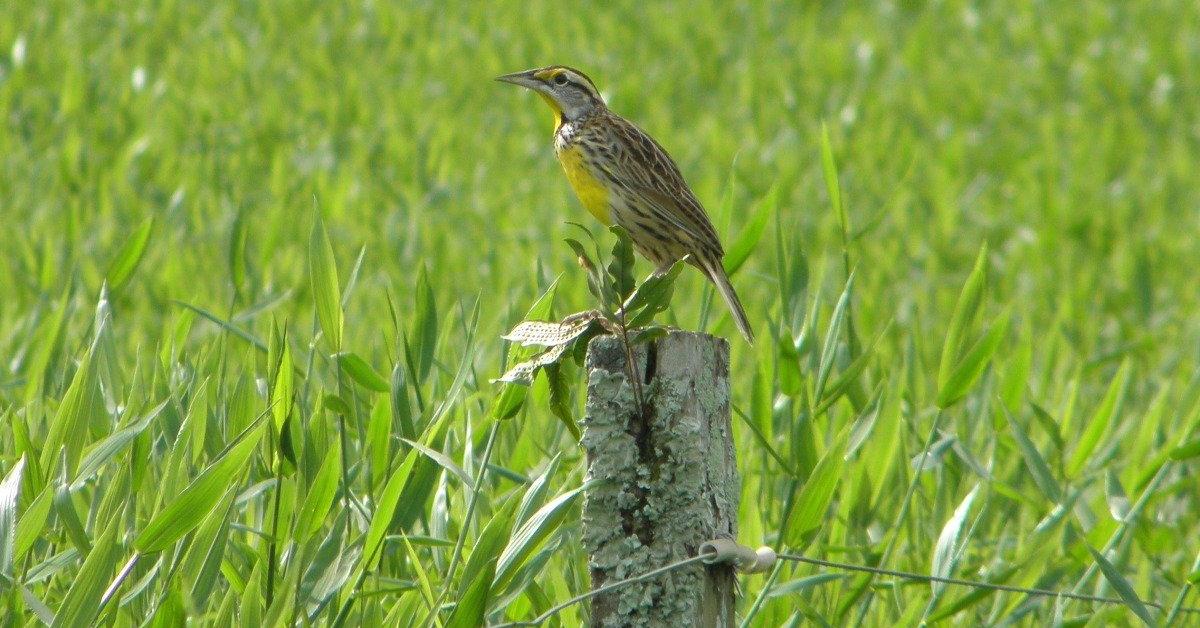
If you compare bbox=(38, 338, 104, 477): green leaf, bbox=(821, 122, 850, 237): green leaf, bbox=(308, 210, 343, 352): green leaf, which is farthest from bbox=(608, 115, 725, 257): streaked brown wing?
bbox=(38, 338, 104, 477): green leaf

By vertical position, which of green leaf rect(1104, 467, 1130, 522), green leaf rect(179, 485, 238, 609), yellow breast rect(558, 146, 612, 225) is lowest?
green leaf rect(179, 485, 238, 609)

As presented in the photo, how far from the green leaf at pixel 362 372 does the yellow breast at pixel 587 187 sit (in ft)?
2.34

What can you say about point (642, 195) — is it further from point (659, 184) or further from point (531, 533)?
point (531, 533)

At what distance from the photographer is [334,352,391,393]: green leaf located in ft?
9.66

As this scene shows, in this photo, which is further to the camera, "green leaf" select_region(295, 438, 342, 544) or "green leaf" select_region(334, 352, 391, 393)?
"green leaf" select_region(334, 352, 391, 393)

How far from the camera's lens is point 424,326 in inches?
120

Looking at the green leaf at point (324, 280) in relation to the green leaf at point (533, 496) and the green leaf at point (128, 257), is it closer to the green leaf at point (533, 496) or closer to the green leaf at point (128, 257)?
the green leaf at point (533, 496)

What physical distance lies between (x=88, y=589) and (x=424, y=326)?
1.02 m

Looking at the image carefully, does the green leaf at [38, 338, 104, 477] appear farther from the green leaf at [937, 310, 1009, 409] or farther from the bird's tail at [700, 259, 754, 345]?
the green leaf at [937, 310, 1009, 409]

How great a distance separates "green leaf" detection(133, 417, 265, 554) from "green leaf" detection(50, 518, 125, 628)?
0.06 m

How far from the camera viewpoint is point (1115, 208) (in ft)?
29.7

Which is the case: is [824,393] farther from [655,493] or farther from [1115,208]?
[1115,208]

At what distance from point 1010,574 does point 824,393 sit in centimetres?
50

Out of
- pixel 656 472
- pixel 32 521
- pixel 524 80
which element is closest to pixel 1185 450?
pixel 656 472
